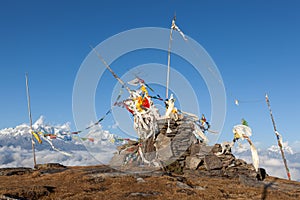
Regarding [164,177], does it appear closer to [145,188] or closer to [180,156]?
[145,188]

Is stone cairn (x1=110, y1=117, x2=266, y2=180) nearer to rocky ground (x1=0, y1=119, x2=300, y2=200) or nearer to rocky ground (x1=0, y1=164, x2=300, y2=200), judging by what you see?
rocky ground (x1=0, y1=119, x2=300, y2=200)

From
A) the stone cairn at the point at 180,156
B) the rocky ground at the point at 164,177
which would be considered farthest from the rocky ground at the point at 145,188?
the stone cairn at the point at 180,156

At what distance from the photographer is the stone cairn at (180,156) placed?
28.5m

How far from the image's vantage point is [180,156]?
30.1m

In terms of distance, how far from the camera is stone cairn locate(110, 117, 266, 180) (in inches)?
1124

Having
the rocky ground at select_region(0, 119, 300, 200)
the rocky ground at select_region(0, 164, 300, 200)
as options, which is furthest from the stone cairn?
the rocky ground at select_region(0, 164, 300, 200)

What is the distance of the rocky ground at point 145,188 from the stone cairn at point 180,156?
1241mm

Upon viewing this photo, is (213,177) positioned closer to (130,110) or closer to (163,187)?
(163,187)

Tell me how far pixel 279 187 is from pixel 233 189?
549 centimetres

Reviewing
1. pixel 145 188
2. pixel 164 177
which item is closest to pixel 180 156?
pixel 164 177

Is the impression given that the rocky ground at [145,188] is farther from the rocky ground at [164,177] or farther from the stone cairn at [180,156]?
the stone cairn at [180,156]

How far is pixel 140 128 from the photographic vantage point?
30031 millimetres

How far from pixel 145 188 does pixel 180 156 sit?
10.5 m

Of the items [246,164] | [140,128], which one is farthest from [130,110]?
[246,164]
